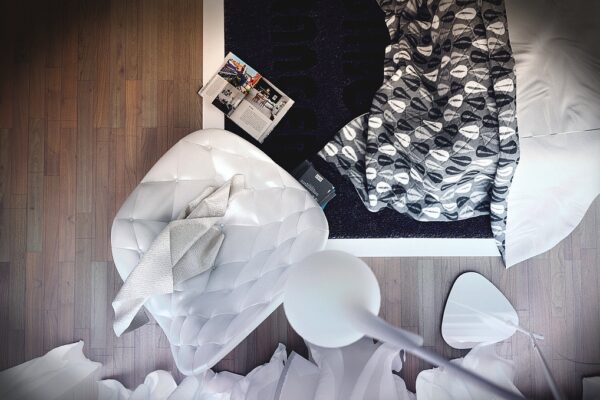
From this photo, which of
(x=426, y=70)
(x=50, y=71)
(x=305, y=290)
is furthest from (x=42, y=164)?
(x=305, y=290)

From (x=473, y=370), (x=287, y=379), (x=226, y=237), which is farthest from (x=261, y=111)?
(x=473, y=370)

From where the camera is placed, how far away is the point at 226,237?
3.67 ft

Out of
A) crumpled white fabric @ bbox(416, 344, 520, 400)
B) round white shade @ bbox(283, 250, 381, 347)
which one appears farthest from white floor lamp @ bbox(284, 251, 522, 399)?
crumpled white fabric @ bbox(416, 344, 520, 400)

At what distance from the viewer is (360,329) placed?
1.28 feet

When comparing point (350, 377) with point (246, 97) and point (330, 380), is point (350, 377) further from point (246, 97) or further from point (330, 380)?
point (246, 97)

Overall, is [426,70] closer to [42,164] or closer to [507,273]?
[507,273]

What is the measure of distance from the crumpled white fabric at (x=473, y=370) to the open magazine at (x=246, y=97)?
3.32 ft

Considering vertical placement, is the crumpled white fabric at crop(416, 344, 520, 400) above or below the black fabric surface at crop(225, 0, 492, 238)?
below

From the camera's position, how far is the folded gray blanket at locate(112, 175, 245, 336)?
3.22ft

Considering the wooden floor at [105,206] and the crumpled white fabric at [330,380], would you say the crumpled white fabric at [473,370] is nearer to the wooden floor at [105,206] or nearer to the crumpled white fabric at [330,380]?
the crumpled white fabric at [330,380]

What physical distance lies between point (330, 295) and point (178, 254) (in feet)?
2.26

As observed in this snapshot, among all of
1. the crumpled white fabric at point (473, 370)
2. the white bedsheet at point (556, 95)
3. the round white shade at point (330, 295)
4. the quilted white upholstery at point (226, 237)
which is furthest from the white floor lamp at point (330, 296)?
the crumpled white fabric at point (473, 370)

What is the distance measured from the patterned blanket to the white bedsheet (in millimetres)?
41

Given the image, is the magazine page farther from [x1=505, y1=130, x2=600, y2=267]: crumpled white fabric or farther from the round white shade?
the round white shade
